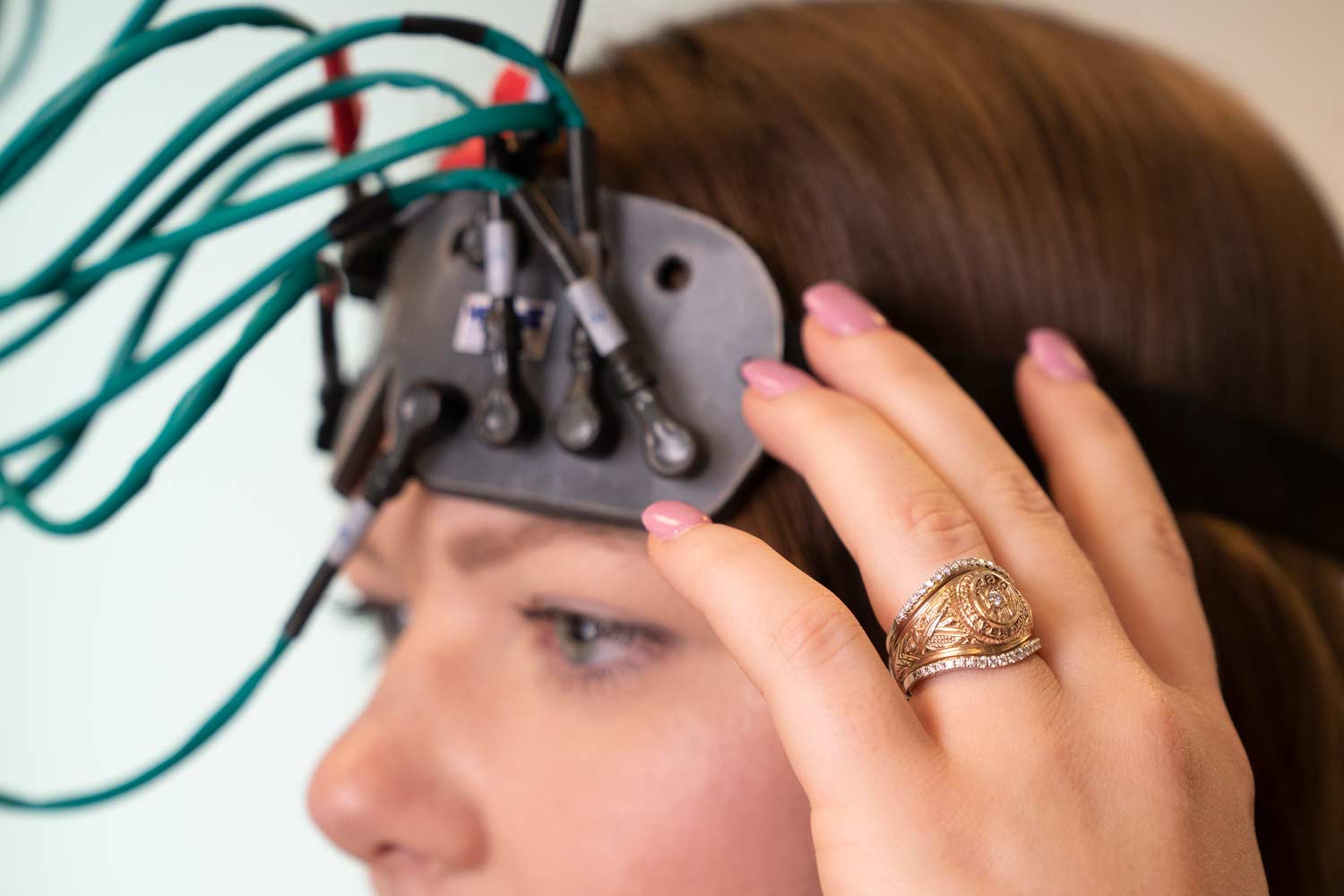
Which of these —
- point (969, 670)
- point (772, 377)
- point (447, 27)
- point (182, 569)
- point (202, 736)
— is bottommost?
point (182, 569)

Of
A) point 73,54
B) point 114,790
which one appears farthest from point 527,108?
point 73,54

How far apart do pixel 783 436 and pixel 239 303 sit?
1.16 feet

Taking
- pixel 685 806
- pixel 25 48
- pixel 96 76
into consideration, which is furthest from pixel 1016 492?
pixel 25 48

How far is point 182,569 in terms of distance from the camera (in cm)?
142

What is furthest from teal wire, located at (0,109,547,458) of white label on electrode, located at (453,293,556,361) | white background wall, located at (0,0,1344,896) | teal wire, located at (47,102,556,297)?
white background wall, located at (0,0,1344,896)

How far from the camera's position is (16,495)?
772 mm

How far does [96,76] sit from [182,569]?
0.95 metres

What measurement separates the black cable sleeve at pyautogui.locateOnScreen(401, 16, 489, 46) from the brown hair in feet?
0.48

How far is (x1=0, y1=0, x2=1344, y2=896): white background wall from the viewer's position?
4.59 ft

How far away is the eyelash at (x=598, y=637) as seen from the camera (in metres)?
0.67

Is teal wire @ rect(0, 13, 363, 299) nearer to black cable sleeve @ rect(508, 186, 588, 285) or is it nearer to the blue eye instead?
black cable sleeve @ rect(508, 186, 588, 285)

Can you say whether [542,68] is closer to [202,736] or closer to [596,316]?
[596,316]

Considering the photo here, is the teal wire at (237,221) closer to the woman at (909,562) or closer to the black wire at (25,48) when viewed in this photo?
the woman at (909,562)

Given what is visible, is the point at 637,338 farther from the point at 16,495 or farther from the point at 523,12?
the point at 523,12
